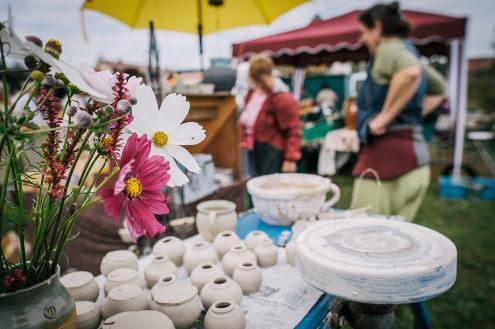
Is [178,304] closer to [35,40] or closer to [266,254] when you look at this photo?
[266,254]

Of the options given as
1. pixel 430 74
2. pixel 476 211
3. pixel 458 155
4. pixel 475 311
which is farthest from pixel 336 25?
pixel 475 311

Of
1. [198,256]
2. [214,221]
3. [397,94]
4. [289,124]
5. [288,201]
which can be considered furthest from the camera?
[289,124]

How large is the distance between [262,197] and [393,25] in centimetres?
134

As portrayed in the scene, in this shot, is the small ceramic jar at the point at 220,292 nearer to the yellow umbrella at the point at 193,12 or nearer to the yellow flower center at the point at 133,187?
the yellow flower center at the point at 133,187

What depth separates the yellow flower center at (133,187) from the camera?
0.56 meters

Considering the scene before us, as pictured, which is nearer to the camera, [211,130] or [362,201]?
[362,201]

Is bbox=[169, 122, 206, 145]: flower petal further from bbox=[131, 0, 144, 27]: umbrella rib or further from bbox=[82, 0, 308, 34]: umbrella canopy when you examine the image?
bbox=[131, 0, 144, 27]: umbrella rib

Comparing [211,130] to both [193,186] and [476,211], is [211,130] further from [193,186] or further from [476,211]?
[476,211]

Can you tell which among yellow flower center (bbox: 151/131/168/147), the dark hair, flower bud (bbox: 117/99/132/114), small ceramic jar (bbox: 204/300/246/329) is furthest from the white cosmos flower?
the dark hair

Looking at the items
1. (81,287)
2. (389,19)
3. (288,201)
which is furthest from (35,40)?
(389,19)

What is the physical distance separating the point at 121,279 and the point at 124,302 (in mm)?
147

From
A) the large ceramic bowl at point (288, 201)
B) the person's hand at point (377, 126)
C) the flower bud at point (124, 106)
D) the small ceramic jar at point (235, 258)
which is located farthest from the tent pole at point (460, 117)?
the flower bud at point (124, 106)

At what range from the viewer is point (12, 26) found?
1.46 feet

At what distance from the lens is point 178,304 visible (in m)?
0.83
